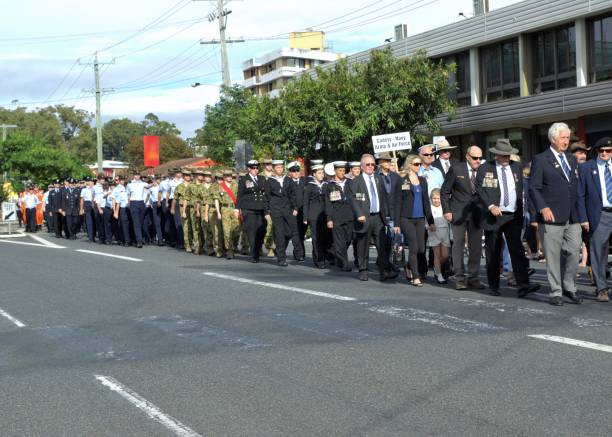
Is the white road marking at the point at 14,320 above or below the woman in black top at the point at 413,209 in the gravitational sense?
below

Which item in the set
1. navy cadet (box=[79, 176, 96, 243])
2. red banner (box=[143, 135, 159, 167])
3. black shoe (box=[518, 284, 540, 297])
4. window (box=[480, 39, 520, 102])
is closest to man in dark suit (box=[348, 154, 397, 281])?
black shoe (box=[518, 284, 540, 297])

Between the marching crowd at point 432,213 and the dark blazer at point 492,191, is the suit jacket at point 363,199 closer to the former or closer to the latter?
the marching crowd at point 432,213

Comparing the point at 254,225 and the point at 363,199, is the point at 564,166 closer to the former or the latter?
the point at 363,199

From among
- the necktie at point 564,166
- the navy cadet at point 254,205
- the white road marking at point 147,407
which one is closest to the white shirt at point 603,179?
the necktie at point 564,166

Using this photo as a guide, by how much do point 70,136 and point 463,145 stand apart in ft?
302

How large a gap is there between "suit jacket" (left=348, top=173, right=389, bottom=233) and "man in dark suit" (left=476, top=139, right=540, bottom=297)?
237 cm

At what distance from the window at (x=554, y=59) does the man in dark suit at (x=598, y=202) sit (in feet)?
51.2

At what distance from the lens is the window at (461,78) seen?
2997cm

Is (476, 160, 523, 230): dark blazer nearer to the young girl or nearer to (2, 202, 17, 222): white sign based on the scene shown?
the young girl

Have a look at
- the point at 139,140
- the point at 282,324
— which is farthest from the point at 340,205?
the point at 139,140

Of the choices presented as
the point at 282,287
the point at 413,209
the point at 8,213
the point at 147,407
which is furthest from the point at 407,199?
the point at 8,213

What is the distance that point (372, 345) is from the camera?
8.27 m

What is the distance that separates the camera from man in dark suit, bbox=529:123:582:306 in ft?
34.6

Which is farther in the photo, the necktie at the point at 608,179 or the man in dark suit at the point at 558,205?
the necktie at the point at 608,179
